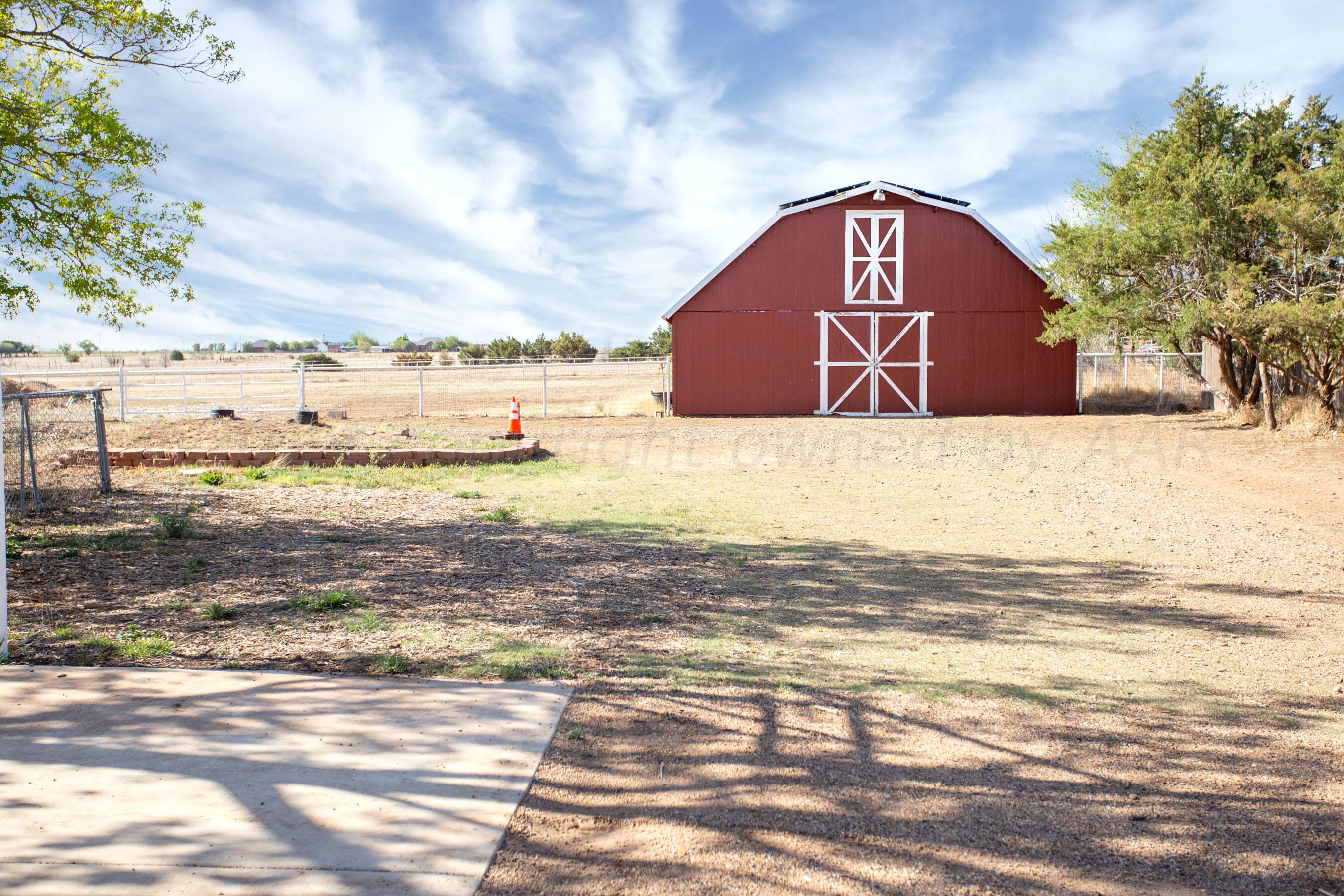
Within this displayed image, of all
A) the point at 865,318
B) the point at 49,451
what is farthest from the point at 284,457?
the point at 865,318

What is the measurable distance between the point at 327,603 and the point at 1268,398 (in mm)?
19854

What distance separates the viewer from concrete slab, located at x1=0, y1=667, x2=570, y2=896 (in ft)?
8.43

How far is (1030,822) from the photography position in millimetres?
2951

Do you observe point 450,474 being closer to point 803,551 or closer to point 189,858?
point 803,551

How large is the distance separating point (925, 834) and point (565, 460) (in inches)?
459

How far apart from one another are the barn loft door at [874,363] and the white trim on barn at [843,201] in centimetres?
282

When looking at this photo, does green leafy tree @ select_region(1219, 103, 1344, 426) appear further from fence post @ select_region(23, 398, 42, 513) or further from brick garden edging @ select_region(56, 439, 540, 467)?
fence post @ select_region(23, 398, 42, 513)

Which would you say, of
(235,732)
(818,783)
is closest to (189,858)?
(235,732)

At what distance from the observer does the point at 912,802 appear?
121 inches

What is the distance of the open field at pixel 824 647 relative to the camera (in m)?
2.82

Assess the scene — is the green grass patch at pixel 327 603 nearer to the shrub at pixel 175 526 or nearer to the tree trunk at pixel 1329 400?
the shrub at pixel 175 526

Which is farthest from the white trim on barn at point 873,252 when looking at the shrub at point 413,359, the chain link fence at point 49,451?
the shrub at point 413,359

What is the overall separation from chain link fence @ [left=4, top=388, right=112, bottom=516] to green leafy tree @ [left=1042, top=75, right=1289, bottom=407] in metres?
19.1

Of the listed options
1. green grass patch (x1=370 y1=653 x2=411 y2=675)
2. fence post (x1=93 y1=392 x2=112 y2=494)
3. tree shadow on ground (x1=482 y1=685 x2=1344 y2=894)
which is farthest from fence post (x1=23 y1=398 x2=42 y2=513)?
tree shadow on ground (x1=482 y1=685 x2=1344 y2=894)
